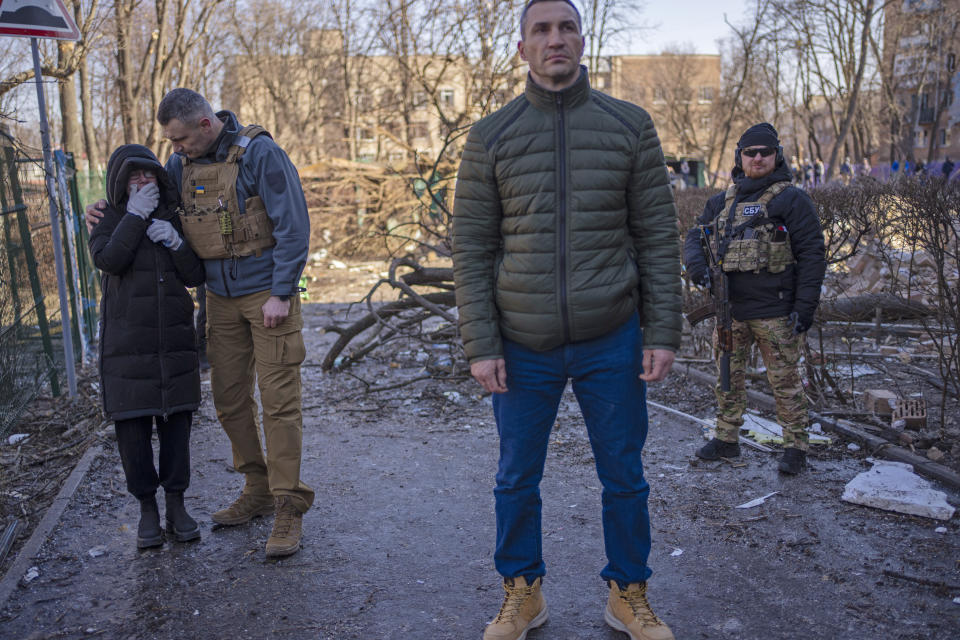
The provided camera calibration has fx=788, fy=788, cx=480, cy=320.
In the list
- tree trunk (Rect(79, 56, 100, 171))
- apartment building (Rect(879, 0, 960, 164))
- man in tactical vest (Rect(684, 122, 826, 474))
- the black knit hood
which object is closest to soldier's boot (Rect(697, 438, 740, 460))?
man in tactical vest (Rect(684, 122, 826, 474))

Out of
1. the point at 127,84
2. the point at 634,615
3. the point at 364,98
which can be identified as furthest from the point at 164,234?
the point at 364,98

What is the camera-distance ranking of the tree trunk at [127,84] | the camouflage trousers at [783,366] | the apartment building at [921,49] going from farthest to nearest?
the apartment building at [921,49]
the tree trunk at [127,84]
the camouflage trousers at [783,366]

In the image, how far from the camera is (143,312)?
3643 mm

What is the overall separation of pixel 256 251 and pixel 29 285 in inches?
143

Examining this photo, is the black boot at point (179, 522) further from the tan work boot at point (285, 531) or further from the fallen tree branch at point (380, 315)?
the fallen tree branch at point (380, 315)

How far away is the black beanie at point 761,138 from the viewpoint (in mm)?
4500

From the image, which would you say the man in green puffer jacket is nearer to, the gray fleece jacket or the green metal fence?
the gray fleece jacket

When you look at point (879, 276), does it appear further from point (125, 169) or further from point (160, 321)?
point (125, 169)

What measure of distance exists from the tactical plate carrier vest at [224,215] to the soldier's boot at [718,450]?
2.95m

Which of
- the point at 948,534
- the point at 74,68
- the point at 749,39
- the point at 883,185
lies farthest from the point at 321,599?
the point at 749,39

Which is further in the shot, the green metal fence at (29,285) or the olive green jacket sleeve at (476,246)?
the green metal fence at (29,285)

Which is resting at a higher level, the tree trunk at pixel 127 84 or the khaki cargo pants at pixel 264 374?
the tree trunk at pixel 127 84

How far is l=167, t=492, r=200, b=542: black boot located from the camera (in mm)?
3828

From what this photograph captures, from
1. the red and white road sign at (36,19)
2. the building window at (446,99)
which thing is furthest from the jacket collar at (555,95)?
the building window at (446,99)
